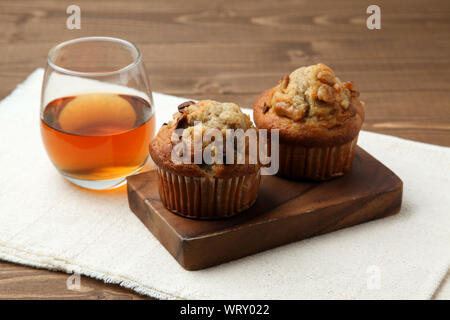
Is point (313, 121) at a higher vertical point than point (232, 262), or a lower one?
higher

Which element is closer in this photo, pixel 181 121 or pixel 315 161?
pixel 181 121

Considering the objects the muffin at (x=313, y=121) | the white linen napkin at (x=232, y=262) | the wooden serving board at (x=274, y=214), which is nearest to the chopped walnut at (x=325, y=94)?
the muffin at (x=313, y=121)

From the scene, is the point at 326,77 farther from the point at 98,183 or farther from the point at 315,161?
the point at 98,183

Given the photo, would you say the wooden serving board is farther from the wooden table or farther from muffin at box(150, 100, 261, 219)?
the wooden table

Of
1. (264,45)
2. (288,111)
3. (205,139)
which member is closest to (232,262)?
(205,139)

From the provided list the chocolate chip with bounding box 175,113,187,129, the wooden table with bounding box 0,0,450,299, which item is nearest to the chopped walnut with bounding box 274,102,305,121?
the chocolate chip with bounding box 175,113,187,129

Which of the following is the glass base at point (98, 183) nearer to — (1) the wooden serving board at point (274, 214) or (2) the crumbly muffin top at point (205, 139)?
(1) the wooden serving board at point (274, 214)
